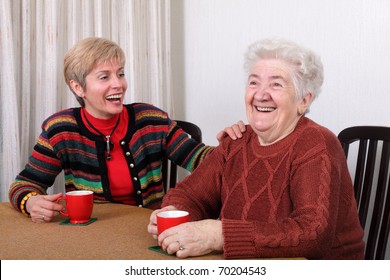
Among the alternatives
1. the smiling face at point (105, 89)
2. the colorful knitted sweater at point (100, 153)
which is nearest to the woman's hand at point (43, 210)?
the colorful knitted sweater at point (100, 153)

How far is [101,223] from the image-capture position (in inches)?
53.7

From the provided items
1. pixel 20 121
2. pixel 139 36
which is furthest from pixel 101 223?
pixel 139 36

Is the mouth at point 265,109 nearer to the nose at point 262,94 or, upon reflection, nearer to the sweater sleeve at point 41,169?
the nose at point 262,94

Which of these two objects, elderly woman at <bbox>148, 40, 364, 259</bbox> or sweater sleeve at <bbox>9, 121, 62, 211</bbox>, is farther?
sweater sleeve at <bbox>9, 121, 62, 211</bbox>

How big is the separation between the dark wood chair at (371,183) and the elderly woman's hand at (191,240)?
77 centimetres

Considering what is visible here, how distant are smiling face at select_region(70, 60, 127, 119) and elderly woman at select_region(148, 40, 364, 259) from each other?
521 mm

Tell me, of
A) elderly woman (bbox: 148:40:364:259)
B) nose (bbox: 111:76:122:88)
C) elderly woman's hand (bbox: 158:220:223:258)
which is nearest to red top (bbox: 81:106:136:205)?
nose (bbox: 111:76:122:88)

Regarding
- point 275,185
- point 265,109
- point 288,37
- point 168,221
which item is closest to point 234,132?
point 265,109

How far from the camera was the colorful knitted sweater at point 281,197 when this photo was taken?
110 centimetres

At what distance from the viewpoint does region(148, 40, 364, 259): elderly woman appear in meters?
1.10

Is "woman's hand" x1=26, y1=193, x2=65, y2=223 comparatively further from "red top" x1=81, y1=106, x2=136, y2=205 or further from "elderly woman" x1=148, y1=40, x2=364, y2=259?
"red top" x1=81, y1=106, x2=136, y2=205

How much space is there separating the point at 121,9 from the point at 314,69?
1.57 meters

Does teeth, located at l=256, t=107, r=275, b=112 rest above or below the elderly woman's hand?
above
